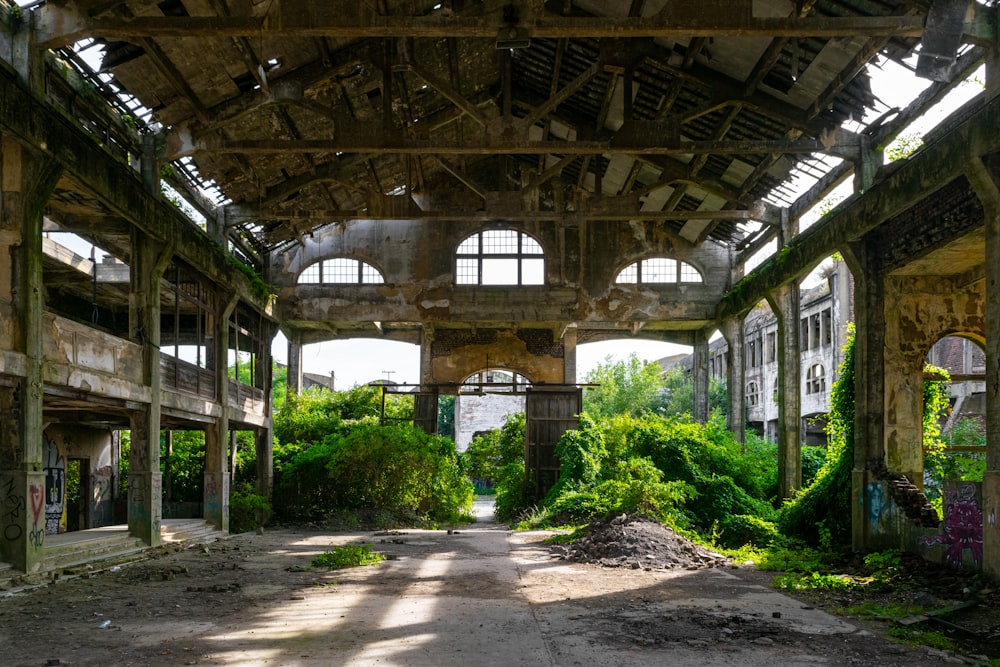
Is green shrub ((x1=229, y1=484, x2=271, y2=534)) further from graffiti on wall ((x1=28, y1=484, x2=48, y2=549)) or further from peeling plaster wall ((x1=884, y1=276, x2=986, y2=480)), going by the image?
peeling plaster wall ((x1=884, y1=276, x2=986, y2=480))

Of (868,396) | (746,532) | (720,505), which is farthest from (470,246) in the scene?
(868,396)

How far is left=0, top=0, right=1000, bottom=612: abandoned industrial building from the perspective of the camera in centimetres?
1114

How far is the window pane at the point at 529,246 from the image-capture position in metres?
26.0

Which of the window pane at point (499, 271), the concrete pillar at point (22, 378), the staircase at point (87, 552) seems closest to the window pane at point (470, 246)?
the window pane at point (499, 271)

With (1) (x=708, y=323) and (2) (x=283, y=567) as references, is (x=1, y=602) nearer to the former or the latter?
(2) (x=283, y=567)

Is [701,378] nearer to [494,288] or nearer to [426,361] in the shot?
[494,288]

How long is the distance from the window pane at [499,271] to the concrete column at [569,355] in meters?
3.75

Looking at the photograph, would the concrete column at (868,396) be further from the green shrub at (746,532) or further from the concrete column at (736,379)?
the concrete column at (736,379)

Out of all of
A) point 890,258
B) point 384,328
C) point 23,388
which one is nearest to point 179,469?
point 384,328

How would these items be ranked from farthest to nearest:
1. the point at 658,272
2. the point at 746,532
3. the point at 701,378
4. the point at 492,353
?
the point at 701,378 < the point at 492,353 < the point at 658,272 < the point at 746,532

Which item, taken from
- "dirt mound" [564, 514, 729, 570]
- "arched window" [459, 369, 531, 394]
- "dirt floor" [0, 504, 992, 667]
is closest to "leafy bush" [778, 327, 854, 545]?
"dirt mound" [564, 514, 729, 570]

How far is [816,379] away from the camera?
1350 inches

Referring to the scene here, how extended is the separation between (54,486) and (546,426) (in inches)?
507

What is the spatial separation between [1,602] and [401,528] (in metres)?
12.9
